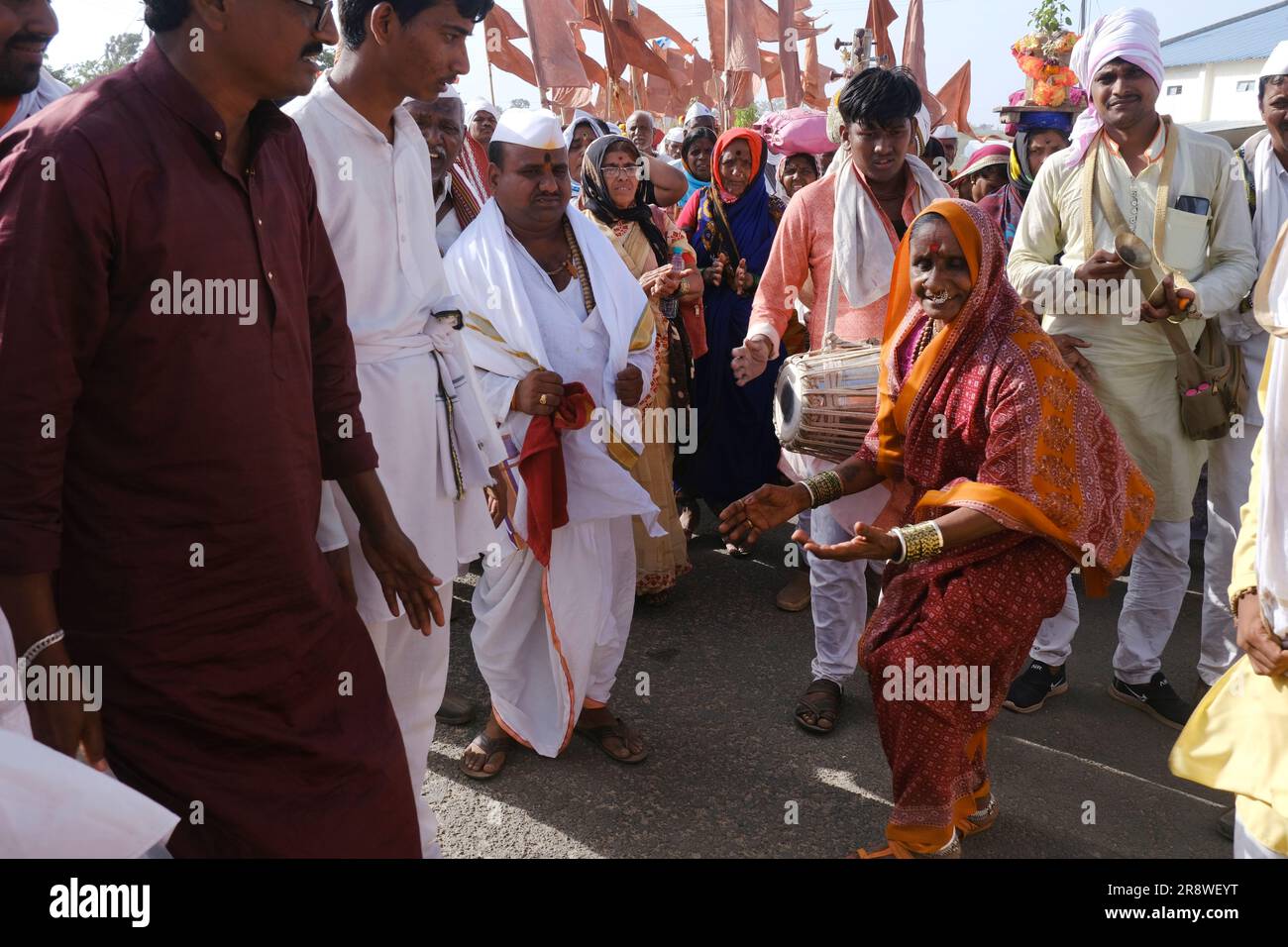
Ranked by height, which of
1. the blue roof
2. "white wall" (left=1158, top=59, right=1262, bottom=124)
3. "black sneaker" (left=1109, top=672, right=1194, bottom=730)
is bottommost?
"black sneaker" (left=1109, top=672, right=1194, bottom=730)

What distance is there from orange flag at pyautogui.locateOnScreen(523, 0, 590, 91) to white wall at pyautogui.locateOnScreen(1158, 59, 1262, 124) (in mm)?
25690

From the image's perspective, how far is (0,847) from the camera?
Answer: 116 cm

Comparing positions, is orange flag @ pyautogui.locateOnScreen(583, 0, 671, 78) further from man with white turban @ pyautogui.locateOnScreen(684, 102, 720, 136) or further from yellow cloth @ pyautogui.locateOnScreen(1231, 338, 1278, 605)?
yellow cloth @ pyautogui.locateOnScreen(1231, 338, 1278, 605)


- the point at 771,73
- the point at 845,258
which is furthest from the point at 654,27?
the point at 845,258

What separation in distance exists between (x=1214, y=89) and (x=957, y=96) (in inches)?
895

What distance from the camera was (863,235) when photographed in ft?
12.6

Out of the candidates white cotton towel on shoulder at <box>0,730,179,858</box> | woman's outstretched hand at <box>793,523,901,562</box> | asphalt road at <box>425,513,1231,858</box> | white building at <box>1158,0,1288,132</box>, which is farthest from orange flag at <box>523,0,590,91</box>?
white building at <box>1158,0,1288,132</box>

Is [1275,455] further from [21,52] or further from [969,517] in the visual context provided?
[21,52]

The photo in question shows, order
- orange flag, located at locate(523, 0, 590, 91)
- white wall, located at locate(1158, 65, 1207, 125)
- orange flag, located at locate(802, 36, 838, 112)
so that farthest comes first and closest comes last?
white wall, located at locate(1158, 65, 1207, 125) → orange flag, located at locate(802, 36, 838, 112) → orange flag, located at locate(523, 0, 590, 91)

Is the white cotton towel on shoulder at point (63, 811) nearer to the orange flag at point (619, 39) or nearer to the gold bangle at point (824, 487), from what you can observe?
the gold bangle at point (824, 487)

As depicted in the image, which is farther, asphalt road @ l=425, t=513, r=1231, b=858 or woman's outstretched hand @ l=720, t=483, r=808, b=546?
asphalt road @ l=425, t=513, r=1231, b=858

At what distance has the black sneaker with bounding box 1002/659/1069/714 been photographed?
3.96 metres

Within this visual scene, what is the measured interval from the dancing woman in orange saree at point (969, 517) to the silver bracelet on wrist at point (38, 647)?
5.45 feet

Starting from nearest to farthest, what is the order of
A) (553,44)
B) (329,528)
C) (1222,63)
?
1. (329,528)
2. (553,44)
3. (1222,63)
